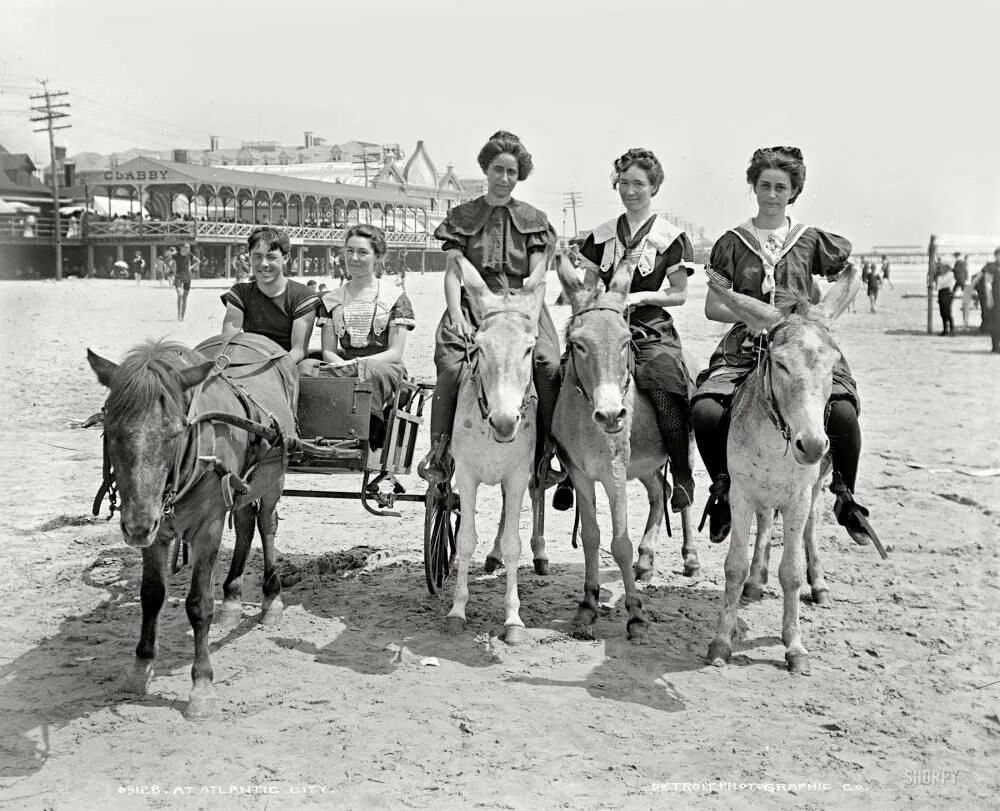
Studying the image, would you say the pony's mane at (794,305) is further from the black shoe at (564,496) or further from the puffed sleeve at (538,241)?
the black shoe at (564,496)

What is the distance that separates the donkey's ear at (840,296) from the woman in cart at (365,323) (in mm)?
2905

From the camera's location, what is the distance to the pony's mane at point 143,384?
4266mm

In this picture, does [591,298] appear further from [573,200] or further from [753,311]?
[573,200]

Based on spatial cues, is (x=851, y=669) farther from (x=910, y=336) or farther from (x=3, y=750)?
(x=910, y=336)

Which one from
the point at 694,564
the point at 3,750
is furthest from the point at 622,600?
the point at 3,750

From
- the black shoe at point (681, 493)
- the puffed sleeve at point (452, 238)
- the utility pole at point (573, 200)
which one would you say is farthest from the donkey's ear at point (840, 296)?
the utility pole at point (573, 200)

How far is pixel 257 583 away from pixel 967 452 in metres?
8.36

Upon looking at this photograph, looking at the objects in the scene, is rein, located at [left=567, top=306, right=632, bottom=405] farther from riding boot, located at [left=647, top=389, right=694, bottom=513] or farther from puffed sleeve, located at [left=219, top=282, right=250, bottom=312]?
puffed sleeve, located at [left=219, top=282, right=250, bottom=312]

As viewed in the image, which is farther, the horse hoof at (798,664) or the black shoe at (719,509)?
the black shoe at (719,509)

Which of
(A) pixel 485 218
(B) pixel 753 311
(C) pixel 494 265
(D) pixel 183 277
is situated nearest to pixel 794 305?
(B) pixel 753 311

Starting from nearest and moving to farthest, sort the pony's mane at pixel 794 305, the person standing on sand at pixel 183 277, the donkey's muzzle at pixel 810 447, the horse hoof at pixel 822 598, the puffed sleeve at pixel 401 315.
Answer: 1. the donkey's muzzle at pixel 810 447
2. the pony's mane at pixel 794 305
3. the horse hoof at pixel 822 598
4. the puffed sleeve at pixel 401 315
5. the person standing on sand at pixel 183 277

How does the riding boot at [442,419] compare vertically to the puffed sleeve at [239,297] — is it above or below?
below

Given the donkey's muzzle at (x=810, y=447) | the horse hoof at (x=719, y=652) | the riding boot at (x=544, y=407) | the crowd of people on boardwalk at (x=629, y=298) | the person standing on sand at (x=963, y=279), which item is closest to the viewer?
the donkey's muzzle at (x=810, y=447)

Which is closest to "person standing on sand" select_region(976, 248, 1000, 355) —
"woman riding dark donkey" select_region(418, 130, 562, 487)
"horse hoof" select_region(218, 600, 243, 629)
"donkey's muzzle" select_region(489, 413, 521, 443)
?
"woman riding dark donkey" select_region(418, 130, 562, 487)
